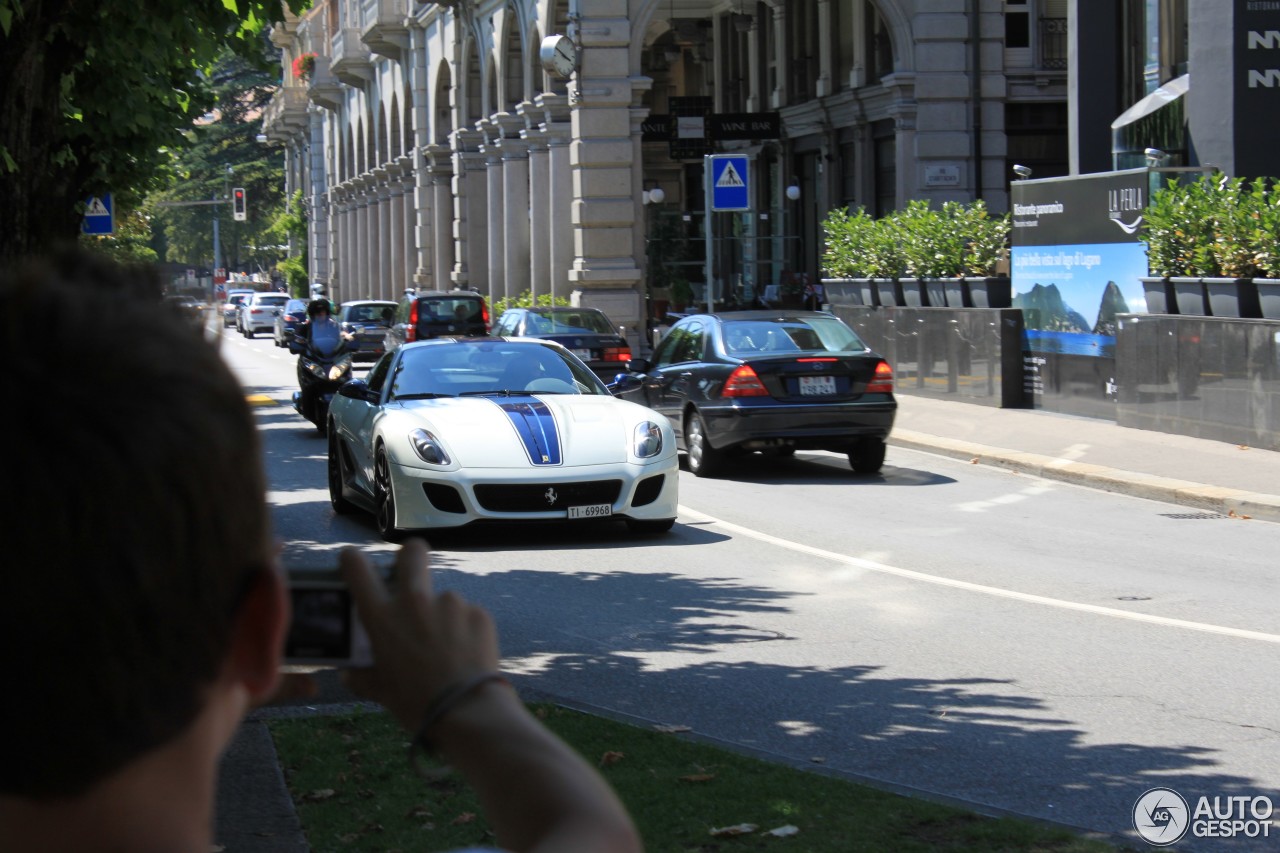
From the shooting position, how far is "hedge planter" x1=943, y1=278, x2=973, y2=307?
24.2 m

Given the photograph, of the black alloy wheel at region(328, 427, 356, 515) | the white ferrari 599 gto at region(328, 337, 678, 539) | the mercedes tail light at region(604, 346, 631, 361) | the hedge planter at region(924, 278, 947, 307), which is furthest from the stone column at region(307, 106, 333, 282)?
the white ferrari 599 gto at region(328, 337, 678, 539)

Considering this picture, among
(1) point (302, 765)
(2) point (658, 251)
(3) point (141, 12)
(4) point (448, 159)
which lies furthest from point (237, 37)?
(4) point (448, 159)

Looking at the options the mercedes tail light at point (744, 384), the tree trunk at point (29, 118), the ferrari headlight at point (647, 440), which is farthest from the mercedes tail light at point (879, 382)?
the tree trunk at point (29, 118)

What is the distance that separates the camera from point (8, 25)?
8.16m

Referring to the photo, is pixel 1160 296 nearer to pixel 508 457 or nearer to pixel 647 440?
pixel 647 440

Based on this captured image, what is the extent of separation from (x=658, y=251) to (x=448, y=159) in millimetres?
10462

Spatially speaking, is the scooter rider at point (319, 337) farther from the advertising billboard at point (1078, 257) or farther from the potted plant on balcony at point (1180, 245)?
the potted plant on balcony at point (1180, 245)

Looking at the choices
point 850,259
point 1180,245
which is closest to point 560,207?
point 850,259

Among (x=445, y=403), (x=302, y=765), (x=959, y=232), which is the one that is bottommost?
(x=302, y=765)

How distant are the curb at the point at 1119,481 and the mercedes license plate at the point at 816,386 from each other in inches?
88.5

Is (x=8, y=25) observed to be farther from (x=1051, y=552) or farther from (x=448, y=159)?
(x=448, y=159)

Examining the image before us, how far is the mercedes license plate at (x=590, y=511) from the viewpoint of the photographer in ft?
39.9

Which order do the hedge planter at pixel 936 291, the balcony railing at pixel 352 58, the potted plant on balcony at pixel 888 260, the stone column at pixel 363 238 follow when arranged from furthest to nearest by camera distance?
the stone column at pixel 363 238 < the balcony railing at pixel 352 58 < the potted plant on balcony at pixel 888 260 < the hedge planter at pixel 936 291

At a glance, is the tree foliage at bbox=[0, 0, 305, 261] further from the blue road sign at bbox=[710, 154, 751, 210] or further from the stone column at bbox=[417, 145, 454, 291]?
the stone column at bbox=[417, 145, 454, 291]
